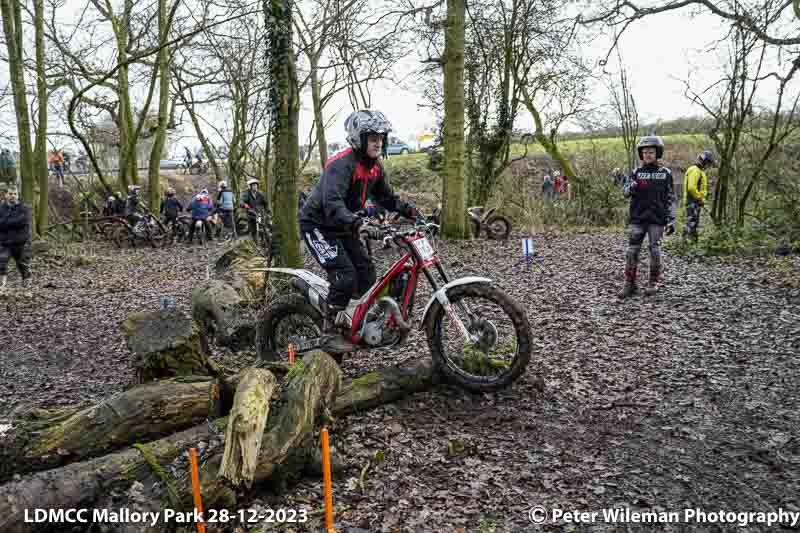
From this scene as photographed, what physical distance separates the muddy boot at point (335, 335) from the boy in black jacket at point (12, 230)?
872 centimetres

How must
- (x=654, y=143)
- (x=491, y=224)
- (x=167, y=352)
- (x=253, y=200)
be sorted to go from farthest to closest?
(x=253, y=200), (x=491, y=224), (x=654, y=143), (x=167, y=352)

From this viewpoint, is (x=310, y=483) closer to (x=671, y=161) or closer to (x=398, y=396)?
(x=398, y=396)

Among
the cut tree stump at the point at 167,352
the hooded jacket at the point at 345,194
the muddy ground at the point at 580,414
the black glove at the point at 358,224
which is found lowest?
the muddy ground at the point at 580,414

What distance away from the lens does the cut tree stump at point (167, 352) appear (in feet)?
14.0

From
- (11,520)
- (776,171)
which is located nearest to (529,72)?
(776,171)

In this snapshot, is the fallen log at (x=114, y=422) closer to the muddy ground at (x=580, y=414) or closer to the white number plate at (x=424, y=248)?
the muddy ground at (x=580, y=414)

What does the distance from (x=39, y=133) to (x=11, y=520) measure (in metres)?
18.3

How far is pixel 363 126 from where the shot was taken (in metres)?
4.66

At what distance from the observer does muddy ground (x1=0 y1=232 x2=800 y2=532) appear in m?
3.33

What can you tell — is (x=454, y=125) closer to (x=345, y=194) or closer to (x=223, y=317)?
(x=223, y=317)

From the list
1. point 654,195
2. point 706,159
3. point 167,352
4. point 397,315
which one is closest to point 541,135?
point 706,159

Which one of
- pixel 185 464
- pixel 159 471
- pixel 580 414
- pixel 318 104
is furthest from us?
pixel 318 104

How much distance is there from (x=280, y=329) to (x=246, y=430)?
2548 mm

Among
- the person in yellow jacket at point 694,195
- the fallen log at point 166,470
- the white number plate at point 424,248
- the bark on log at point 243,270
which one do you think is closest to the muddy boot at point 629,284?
the white number plate at point 424,248
